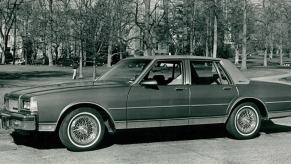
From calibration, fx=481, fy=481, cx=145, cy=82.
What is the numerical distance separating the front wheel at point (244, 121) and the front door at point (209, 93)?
0.22 m

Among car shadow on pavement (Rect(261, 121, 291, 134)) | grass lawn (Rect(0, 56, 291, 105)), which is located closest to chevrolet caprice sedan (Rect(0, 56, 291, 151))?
car shadow on pavement (Rect(261, 121, 291, 134))

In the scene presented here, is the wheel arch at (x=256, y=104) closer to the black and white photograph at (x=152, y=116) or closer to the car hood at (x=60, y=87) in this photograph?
the black and white photograph at (x=152, y=116)

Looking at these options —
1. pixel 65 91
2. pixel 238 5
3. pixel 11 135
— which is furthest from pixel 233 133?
pixel 238 5

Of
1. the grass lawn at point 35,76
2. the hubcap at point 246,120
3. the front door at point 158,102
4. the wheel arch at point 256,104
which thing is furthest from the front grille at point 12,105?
the grass lawn at point 35,76

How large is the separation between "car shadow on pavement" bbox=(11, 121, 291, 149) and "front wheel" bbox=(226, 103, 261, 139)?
392mm

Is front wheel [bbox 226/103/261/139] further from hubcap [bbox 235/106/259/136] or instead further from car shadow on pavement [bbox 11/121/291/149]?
car shadow on pavement [bbox 11/121/291/149]

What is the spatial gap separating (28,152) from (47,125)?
52 centimetres

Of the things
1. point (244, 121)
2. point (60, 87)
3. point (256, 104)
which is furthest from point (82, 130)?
point (256, 104)

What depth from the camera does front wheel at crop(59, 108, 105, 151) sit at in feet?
23.9

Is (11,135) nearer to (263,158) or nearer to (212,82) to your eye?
(212,82)

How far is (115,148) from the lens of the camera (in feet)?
25.1

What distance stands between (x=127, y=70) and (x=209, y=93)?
1501 millimetres

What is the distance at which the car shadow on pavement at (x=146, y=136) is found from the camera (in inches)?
319

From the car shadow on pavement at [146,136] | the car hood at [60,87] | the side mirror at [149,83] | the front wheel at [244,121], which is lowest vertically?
the car shadow on pavement at [146,136]
